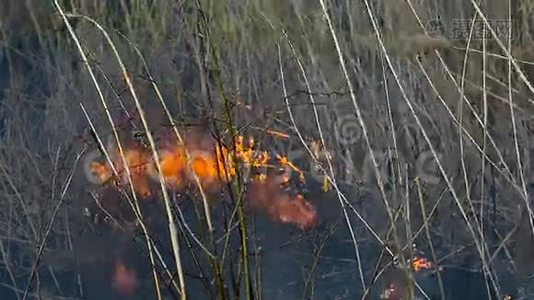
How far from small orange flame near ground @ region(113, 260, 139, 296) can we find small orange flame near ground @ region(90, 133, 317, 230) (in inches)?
9.3

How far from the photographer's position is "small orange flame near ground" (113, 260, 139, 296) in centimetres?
237

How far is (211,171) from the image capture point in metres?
1.73

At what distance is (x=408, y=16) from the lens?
2.42 metres

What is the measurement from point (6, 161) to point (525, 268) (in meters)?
1.28

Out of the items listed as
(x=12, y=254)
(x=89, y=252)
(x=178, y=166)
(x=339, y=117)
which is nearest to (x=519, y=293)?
(x=339, y=117)

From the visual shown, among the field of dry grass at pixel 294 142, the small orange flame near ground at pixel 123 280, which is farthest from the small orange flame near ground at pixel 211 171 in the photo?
the small orange flame near ground at pixel 123 280

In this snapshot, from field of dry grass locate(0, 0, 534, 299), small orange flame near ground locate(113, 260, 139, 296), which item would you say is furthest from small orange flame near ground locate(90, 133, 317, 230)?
small orange flame near ground locate(113, 260, 139, 296)

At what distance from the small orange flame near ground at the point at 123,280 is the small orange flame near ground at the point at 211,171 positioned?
0.78 ft

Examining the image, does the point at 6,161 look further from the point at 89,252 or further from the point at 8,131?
the point at 89,252

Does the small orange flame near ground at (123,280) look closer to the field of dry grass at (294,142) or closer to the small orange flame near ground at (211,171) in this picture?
the field of dry grass at (294,142)

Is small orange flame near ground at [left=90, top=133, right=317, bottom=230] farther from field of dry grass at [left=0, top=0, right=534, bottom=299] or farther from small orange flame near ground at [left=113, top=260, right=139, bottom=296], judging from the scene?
small orange flame near ground at [left=113, top=260, right=139, bottom=296]

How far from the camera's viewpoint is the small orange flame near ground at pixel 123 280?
2365mm

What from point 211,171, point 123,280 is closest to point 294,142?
point 123,280

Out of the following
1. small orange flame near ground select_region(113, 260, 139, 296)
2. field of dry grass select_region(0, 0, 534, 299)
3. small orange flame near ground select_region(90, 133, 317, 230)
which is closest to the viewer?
Answer: small orange flame near ground select_region(90, 133, 317, 230)
